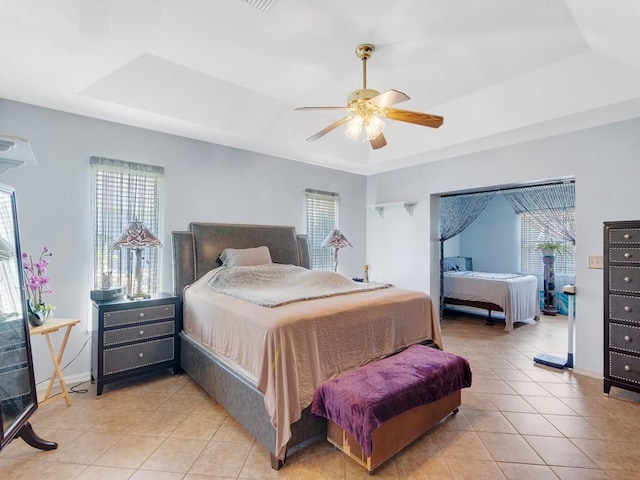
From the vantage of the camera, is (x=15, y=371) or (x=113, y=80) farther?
(x=113, y=80)

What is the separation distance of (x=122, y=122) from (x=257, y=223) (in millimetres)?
1893

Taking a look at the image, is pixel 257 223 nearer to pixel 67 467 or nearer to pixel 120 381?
pixel 120 381

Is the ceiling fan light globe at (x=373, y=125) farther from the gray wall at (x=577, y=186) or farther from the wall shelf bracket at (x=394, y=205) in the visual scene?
the wall shelf bracket at (x=394, y=205)

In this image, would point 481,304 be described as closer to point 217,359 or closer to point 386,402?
point 386,402

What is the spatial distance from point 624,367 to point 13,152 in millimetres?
4857

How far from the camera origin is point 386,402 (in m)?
1.85

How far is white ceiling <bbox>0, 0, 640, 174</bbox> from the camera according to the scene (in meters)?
Result: 2.10

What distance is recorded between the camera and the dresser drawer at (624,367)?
8.66ft

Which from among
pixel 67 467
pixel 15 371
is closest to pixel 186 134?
pixel 15 371

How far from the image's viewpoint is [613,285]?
2.76 metres

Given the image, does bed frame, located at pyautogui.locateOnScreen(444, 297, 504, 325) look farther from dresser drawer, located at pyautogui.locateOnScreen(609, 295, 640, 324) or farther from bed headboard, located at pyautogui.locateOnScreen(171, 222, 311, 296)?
bed headboard, located at pyautogui.locateOnScreen(171, 222, 311, 296)

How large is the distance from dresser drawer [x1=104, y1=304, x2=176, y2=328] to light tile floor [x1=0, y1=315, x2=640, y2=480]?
642 mm

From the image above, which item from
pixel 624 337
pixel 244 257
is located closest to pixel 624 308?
pixel 624 337

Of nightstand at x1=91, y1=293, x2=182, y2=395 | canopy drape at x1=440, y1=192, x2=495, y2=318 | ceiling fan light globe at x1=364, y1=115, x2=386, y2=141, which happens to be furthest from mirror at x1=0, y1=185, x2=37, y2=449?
canopy drape at x1=440, y1=192, x2=495, y2=318
